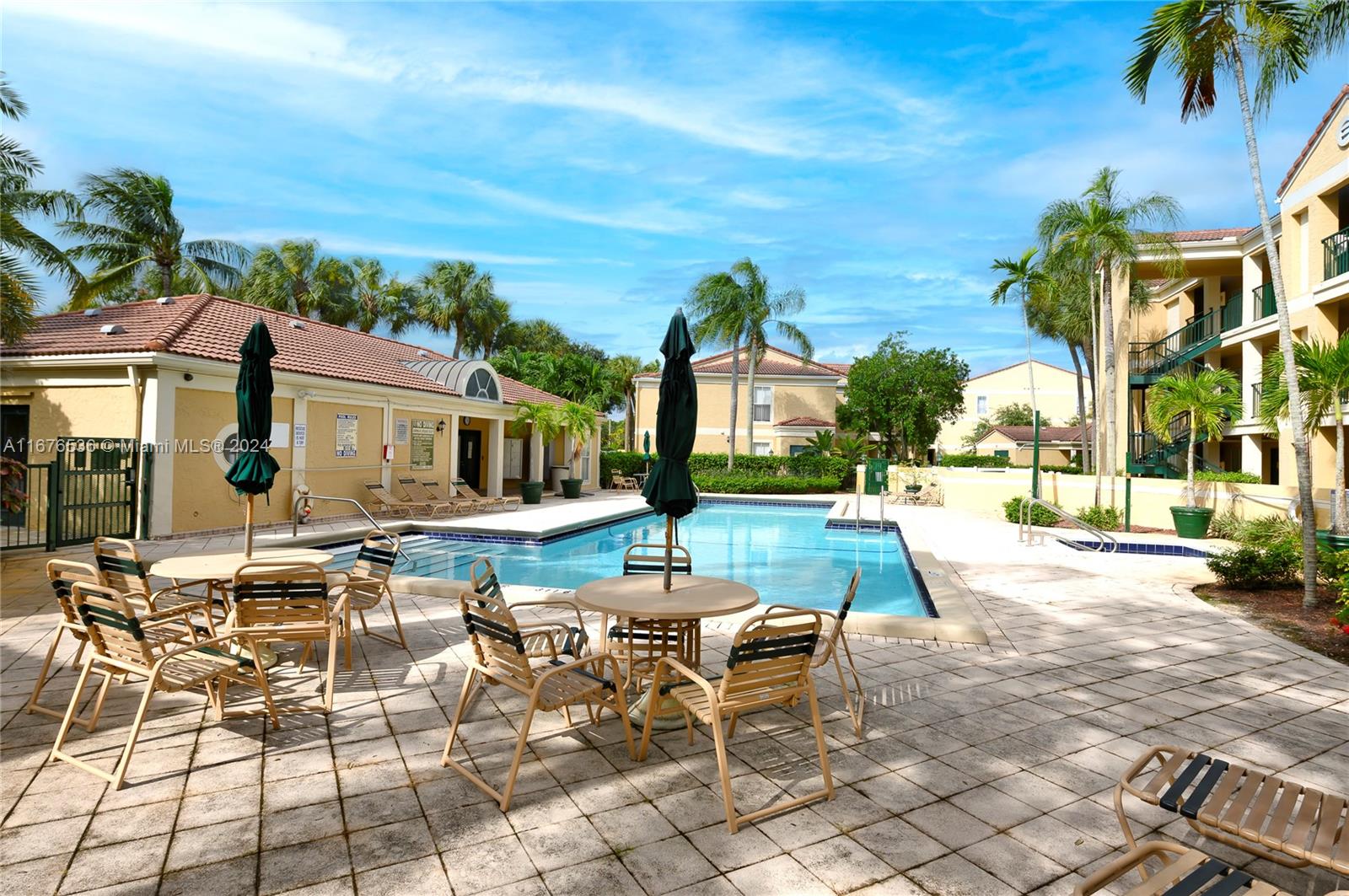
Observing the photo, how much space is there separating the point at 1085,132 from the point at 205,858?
17.1 m

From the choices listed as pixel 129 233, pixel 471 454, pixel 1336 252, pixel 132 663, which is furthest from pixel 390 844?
pixel 129 233

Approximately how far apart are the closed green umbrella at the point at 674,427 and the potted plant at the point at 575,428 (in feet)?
59.3

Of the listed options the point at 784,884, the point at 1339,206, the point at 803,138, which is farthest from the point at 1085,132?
the point at 784,884

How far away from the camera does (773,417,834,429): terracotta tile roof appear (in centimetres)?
3328

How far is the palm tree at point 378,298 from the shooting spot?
130 feet

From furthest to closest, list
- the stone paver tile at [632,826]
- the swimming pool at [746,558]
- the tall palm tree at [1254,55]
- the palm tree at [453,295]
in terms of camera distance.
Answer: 1. the palm tree at [453,295]
2. the swimming pool at [746,558]
3. the tall palm tree at [1254,55]
4. the stone paver tile at [632,826]

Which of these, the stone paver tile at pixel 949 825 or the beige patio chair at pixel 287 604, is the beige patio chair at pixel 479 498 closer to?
the beige patio chair at pixel 287 604

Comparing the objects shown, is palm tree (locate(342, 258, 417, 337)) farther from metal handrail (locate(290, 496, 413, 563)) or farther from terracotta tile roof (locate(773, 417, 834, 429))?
metal handrail (locate(290, 496, 413, 563))

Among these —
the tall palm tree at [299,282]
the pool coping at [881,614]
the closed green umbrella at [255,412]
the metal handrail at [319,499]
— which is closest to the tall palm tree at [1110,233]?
the pool coping at [881,614]

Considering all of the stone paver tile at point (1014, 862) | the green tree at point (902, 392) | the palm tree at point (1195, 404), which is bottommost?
the stone paver tile at point (1014, 862)

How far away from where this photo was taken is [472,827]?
3.09 m

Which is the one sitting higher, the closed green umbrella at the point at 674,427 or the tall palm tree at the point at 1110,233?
the tall palm tree at the point at 1110,233

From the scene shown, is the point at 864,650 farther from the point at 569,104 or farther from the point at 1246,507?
the point at 1246,507

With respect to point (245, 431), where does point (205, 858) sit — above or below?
below
